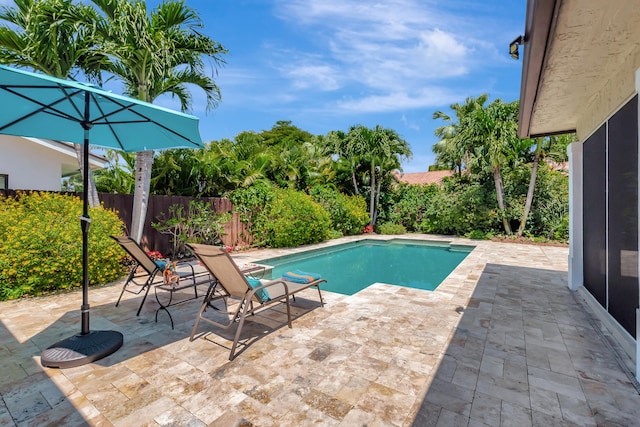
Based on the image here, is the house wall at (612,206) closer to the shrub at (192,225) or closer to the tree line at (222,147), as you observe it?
the tree line at (222,147)

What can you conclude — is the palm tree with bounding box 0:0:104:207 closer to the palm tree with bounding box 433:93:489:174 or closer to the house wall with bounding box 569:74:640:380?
the house wall with bounding box 569:74:640:380

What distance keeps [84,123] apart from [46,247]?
133 inches

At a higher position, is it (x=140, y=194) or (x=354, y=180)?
(x=354, y=180)

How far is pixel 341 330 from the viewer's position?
4.02 meters

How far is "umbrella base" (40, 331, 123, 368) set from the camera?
9.96 feet

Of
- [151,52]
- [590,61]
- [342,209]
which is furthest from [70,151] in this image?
[590,61]

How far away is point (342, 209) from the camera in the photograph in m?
15.7

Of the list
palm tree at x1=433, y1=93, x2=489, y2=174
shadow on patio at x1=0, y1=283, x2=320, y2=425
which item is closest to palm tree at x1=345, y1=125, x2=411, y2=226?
A: palm tree at x1=433, y1=93, x2=489, y2=174

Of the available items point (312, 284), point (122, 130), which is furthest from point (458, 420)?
point (122, 130)

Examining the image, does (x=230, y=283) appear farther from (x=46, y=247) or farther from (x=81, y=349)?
(x=46, y=247)

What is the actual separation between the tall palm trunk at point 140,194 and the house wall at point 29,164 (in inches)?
211

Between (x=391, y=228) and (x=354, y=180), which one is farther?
(x=354, y=180)

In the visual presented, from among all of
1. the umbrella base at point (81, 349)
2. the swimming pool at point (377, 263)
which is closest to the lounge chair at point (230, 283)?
the umbrella base at point (81, 349)

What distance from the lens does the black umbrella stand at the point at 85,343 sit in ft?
10.0
